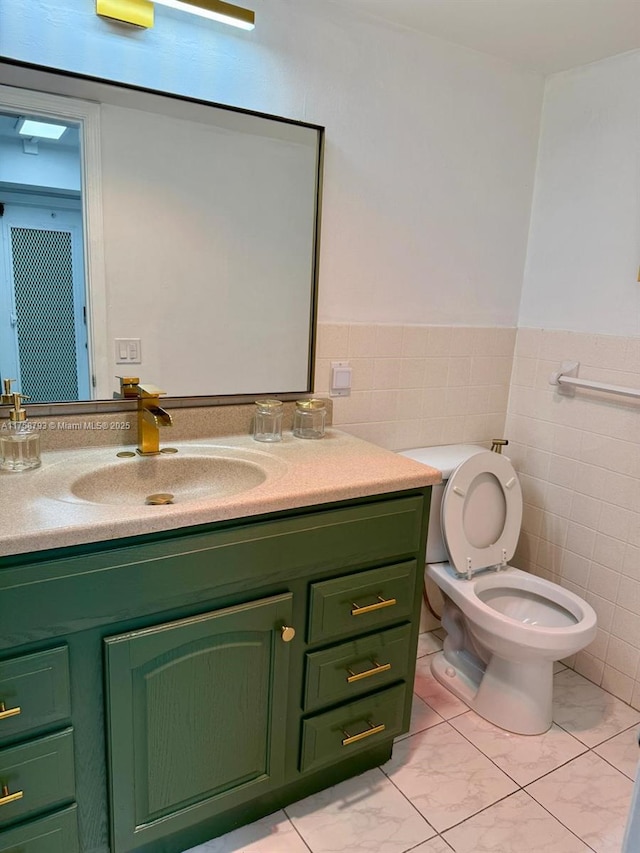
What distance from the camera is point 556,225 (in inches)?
86.8

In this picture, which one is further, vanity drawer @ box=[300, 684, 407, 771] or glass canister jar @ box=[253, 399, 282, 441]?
glass canister jar @ box=[253, 399, 282, 441]

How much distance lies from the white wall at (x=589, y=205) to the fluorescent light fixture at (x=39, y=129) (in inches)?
65.5

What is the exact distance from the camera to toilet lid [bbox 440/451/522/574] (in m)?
1.95

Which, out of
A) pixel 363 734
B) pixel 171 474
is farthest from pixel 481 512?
pixel 171 474

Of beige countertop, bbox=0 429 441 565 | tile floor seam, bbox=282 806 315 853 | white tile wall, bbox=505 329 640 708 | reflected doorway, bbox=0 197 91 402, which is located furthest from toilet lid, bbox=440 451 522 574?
reflected doorway, bbox=0 197 91 402

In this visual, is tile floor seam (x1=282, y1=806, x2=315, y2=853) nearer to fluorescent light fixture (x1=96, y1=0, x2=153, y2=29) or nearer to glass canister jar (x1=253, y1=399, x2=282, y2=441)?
glass canister jar (x1=253, y1=399, x2=282, y2=441)

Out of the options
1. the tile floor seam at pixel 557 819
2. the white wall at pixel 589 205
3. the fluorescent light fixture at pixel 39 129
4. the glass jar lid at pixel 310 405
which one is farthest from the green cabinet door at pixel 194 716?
the white wall at pixel 589 205

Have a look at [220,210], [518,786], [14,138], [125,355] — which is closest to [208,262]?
[220,210]

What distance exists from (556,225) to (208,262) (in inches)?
51.9

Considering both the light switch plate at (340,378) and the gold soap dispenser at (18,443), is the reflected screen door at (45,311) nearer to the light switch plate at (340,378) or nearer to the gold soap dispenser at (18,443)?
the gold soap dispenser at (18,443)

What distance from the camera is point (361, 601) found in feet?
5.01

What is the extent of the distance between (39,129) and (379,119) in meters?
1.00

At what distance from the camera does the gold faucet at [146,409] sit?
5.14 feet

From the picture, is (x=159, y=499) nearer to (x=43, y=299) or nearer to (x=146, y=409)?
(x=146, y=409)
